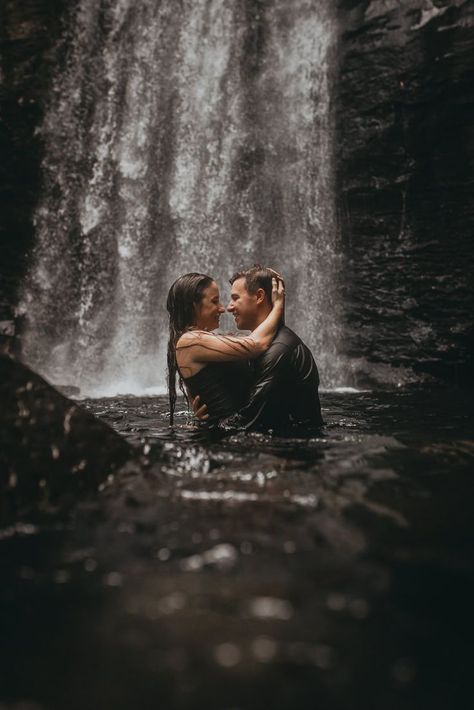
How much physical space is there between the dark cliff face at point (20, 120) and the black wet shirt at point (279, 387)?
12104 mm

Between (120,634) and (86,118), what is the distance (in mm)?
16190

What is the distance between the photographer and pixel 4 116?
14664mm

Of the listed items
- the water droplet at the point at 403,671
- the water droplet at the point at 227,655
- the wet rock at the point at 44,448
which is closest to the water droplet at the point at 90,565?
the wet rock at the point at 44,448

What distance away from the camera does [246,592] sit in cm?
182

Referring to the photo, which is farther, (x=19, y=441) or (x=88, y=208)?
(x=88, y=208)

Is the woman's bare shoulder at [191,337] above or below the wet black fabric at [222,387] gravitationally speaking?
above

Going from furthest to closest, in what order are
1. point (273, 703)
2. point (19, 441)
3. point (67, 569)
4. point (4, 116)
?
point (4, 116) → point (19, 441) → point (67, 569) → point (273, 703)

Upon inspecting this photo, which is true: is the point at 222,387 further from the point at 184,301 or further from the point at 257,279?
the point at 257,279

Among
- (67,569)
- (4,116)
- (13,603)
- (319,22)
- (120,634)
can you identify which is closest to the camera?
(120,634)

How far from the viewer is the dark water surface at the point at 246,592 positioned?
1379 mm

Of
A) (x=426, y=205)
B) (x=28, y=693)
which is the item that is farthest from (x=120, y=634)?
(x=426, y=205)

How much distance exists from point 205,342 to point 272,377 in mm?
735

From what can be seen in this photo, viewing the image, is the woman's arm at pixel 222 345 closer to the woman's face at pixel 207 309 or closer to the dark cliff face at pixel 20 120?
the woman's face at pixel 207 309

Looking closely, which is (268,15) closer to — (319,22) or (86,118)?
(319,22)
